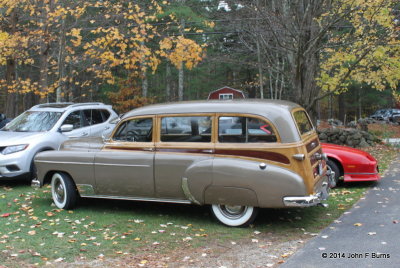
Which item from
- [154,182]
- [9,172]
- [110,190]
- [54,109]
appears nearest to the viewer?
[154,182]

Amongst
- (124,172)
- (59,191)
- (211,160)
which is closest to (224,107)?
(211,160)

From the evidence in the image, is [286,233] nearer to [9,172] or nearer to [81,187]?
[81,187]

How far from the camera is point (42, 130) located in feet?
31.2

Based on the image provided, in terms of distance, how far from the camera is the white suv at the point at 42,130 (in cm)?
875

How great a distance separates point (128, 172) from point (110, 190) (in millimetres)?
495

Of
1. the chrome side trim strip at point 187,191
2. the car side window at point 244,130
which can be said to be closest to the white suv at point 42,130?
the chrome side trim strip at point 187,191

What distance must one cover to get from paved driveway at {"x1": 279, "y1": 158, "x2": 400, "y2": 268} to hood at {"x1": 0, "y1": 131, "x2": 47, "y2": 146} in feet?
21.0

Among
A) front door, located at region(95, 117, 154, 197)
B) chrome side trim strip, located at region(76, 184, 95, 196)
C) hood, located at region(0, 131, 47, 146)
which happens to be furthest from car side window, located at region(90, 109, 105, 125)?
front door, located at region(95, 117, 154, 197)

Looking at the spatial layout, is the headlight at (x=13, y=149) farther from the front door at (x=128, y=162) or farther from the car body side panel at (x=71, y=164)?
the front door at (x=128, y=162)

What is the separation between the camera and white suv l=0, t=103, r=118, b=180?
8750 mm

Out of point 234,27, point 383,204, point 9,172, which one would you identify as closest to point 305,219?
point 383,204

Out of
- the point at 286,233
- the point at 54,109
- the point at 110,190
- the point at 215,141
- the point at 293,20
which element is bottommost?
the point at 286,233

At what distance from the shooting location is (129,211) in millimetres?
6965

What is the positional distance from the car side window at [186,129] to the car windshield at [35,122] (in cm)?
439
